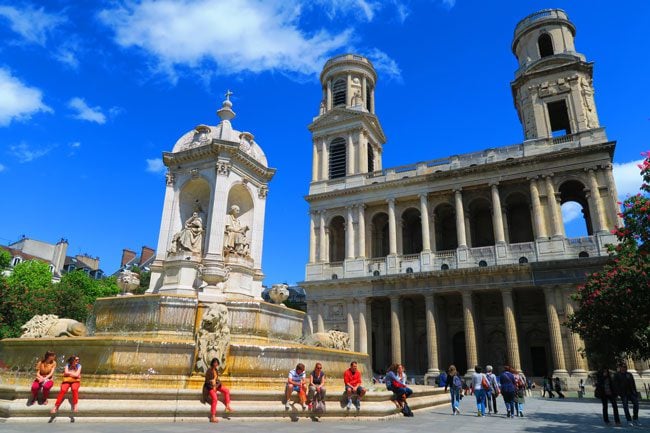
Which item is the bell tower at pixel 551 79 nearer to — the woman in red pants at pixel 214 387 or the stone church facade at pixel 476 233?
the stone church facade at pixel 476 233

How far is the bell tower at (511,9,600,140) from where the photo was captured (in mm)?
33594

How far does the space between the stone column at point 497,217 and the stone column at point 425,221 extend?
5066mm

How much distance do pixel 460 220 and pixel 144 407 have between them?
2984 centimetres

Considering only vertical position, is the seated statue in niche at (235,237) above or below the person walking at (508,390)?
above

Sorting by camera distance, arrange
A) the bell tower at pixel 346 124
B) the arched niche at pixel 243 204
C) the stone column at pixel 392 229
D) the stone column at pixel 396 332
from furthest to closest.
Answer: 1. the bell tower at pixel 346 124
2. the stone column at pixel 392 229
3. the stone column at pixel 396 332
4. the arched niche at pixel 243 204

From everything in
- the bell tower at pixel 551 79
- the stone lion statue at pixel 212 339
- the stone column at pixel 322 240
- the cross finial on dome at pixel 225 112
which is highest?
the bell tower at pixel 551 79

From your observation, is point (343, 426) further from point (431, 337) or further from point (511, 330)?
point (431, 337)

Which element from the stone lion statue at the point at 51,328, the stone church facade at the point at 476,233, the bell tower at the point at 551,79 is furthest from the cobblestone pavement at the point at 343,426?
the bell tower at the point at 551,79

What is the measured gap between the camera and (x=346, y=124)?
41.3 meters

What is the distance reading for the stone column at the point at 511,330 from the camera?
28.5 m

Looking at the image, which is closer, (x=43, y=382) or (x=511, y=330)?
(x=43, y=382)

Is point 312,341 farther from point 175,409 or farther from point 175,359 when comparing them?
point 175,409

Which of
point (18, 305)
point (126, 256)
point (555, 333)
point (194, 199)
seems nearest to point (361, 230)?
point (555, 333)

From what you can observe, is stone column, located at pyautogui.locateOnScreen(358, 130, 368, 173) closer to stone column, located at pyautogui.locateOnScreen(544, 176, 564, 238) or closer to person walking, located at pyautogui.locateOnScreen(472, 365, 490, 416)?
stone column, located at pyautogui.locateOnScreen(544, 176, 564, 238)
